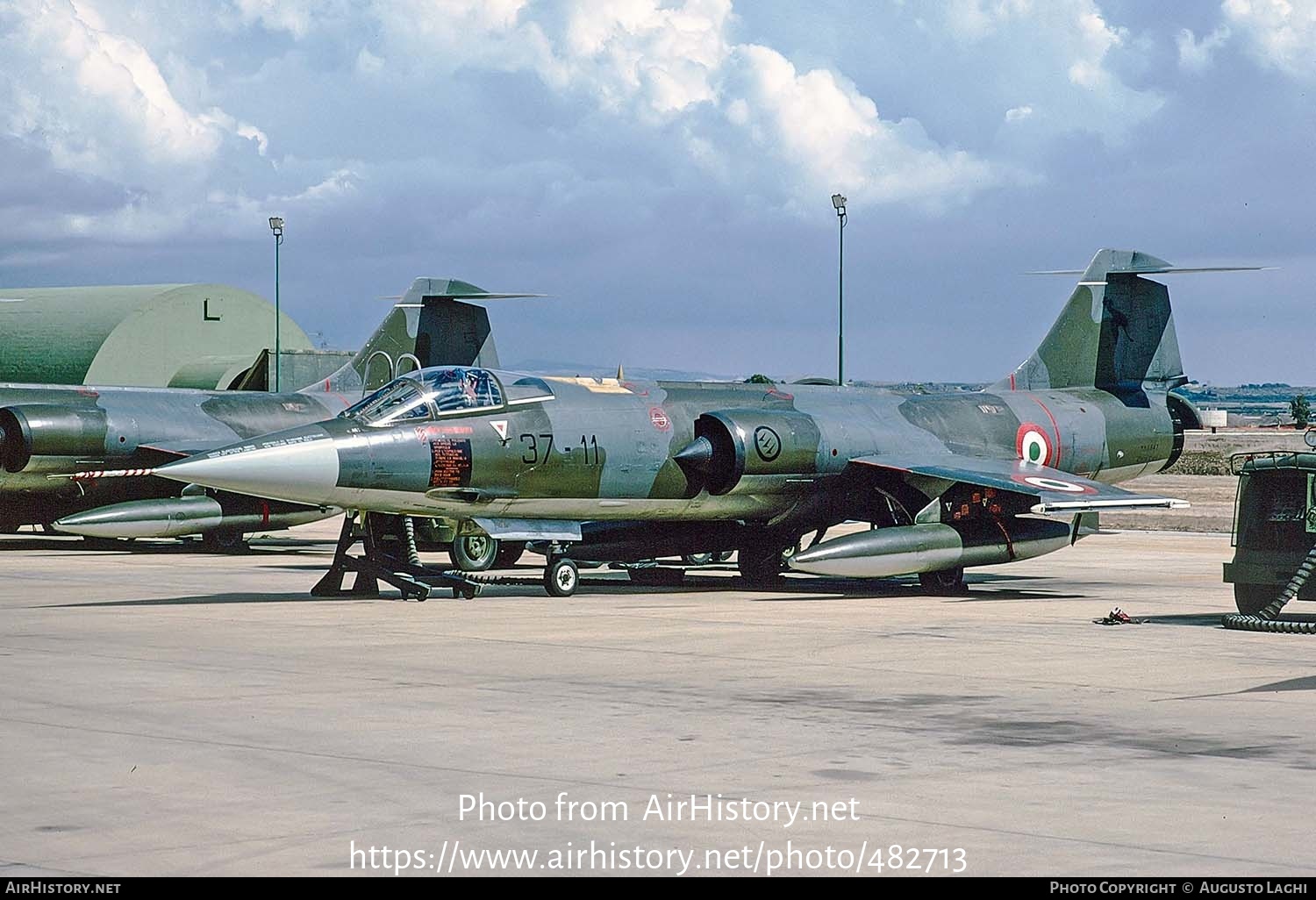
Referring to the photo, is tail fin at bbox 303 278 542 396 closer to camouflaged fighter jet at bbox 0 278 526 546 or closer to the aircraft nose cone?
camouflaged fighter jet at bbox 0 278 526 546

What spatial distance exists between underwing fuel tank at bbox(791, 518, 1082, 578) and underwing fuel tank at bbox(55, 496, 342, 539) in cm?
908

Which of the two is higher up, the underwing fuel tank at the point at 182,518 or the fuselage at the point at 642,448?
the fuselage at the point at 642,448

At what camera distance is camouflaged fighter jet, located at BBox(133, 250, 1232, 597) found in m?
17.7

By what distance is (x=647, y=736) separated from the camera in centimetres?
954

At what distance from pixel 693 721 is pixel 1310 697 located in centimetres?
396

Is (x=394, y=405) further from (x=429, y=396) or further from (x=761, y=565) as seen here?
(x=761, y=565)

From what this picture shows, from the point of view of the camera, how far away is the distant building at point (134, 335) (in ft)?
199

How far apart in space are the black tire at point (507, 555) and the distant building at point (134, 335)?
118ft

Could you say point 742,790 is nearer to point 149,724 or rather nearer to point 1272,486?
point 149,724

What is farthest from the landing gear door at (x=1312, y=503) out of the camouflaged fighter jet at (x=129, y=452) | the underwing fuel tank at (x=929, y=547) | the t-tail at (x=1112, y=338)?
the camouflaged fighter jet at (x=129, y=452)

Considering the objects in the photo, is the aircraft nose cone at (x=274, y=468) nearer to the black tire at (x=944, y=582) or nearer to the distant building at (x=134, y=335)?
the black tire at (x=944, y=582)

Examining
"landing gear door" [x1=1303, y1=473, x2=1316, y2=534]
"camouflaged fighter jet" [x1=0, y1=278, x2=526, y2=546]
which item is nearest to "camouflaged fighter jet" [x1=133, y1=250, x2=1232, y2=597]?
"landing gear door" [x1=1303, y1=473, x2=1316, y2=534]

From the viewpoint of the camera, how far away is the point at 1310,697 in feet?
36.3

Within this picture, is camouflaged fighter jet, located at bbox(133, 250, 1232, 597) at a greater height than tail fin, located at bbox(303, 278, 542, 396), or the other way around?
tail fin, located at bbox(303, 278, 542, 396)
